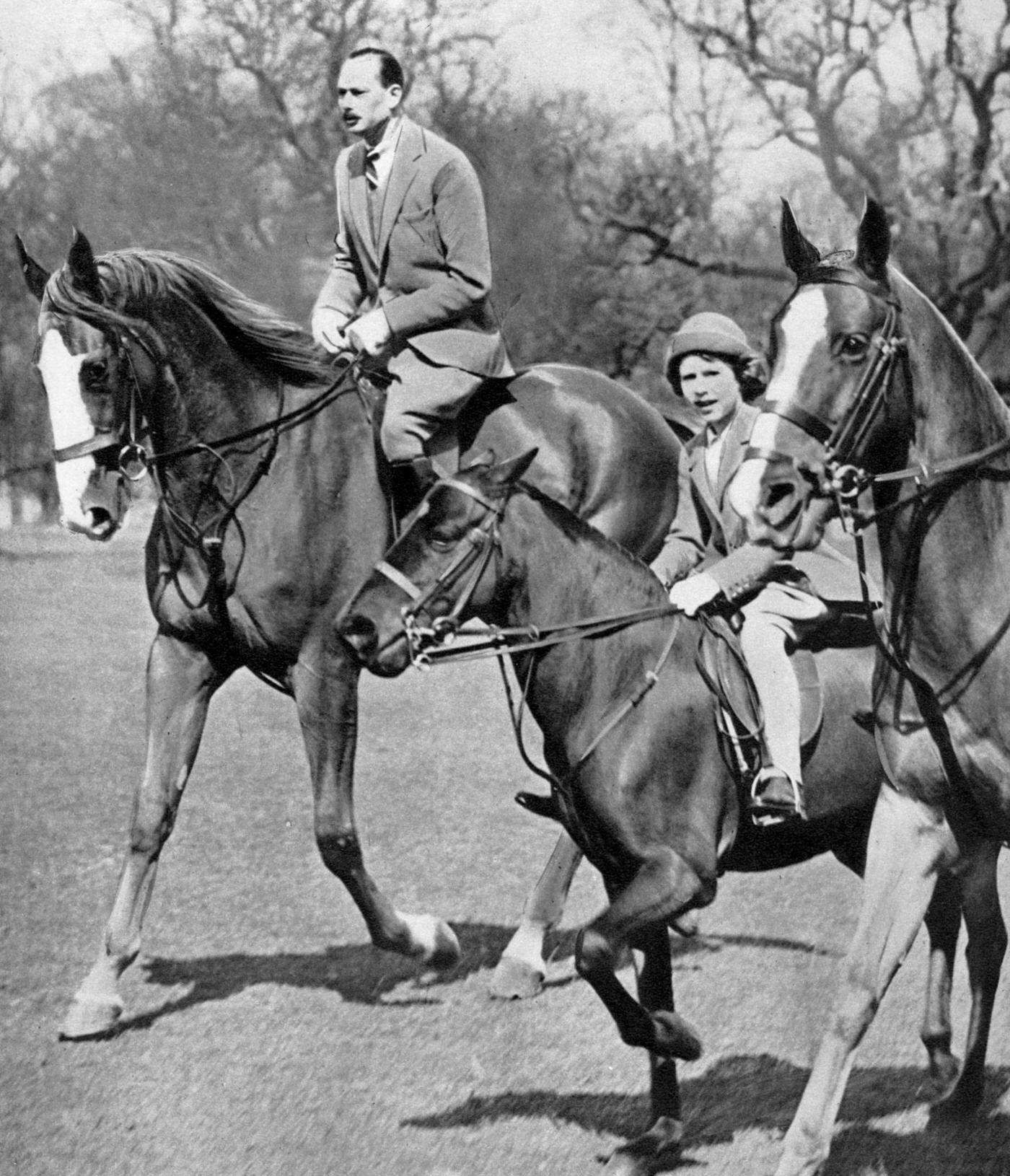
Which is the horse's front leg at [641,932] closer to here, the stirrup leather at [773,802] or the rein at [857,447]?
the stirrup leather at [773,802]

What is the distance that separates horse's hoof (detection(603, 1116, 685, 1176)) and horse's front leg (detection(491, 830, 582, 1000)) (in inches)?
71.9

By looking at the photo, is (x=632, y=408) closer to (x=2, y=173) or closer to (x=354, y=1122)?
(x=354, y=1122)

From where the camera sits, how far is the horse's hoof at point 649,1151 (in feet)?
14.7

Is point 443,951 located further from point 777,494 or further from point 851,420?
point 851,420

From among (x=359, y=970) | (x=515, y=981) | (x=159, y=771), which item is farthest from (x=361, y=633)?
(x=359, y=970)

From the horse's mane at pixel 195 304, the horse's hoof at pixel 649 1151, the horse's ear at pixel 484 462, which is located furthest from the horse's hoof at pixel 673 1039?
the horse's mane at pixel 195 304

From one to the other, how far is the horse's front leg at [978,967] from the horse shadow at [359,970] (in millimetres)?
1858

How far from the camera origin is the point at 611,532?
6910 mm

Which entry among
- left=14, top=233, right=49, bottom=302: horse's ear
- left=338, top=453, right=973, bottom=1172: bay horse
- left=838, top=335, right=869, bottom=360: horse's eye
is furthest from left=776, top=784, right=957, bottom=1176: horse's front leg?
left=14, top=233, right=49, bottom=302: horse's ear

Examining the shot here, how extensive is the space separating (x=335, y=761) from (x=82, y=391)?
1.63m

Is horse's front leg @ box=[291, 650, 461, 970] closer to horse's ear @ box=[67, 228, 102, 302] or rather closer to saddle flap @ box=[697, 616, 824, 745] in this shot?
horse's ear @ box=[67, 228, 102, 302]

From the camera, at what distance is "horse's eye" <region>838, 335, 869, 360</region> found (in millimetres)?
4008

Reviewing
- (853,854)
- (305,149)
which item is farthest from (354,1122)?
(305,149)

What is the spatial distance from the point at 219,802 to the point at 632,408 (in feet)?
13.0
